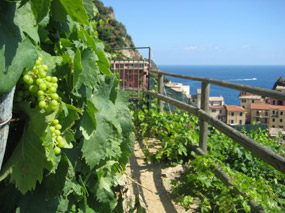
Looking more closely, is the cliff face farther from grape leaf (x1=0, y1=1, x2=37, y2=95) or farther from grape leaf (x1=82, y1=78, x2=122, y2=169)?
grape leaf (x1=0, y1=1, x2=37, y2=95)

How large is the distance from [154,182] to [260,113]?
255cm

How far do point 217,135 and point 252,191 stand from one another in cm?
232

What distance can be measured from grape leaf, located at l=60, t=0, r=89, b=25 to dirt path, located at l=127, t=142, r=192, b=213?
6.55ft

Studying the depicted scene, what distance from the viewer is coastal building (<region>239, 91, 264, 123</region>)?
16.0 feet

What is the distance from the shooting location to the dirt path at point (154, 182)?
2.95 m

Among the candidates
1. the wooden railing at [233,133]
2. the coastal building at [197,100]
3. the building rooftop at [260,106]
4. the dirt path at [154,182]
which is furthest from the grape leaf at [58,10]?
the building rooftop at [260,106]

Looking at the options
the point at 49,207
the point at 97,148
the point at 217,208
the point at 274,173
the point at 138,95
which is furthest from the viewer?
the point at 138,95

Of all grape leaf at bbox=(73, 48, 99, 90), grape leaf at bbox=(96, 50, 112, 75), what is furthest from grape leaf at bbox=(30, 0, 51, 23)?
grape leaf at bbox=(96, 50, 112, 75)

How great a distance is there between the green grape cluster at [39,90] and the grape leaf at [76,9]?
0.19 metres

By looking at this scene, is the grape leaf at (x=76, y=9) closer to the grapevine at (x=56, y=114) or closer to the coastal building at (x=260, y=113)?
the grapevine at (x=56, y=114)

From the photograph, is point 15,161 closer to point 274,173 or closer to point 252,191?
point 252,191

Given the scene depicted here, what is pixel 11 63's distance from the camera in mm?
604

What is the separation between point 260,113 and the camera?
5020 mm

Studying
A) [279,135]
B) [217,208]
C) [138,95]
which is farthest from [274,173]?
[138,95]
